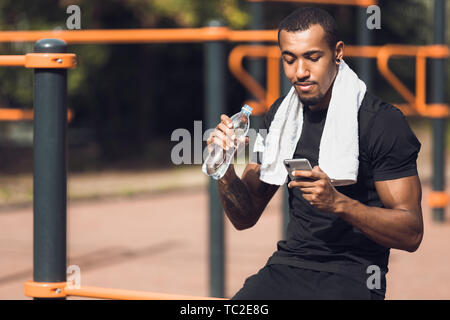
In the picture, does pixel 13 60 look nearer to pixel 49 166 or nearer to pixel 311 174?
pixel 49 166

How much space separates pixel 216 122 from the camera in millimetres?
4406

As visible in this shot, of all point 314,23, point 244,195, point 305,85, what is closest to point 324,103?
point 305,85

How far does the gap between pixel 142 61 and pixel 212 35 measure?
10214mm

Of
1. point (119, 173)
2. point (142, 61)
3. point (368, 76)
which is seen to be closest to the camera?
point (368, 76)

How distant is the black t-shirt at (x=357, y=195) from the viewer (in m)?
2.46

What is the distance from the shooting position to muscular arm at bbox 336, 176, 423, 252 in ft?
7.68

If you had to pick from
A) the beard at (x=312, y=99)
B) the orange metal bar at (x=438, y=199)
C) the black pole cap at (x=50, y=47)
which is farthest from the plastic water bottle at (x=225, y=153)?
the orange metal bar at (x=438, y=199)

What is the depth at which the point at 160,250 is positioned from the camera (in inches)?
258

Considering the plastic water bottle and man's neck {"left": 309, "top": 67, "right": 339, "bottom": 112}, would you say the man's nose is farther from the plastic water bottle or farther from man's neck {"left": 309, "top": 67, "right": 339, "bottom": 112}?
the plastic water bottle

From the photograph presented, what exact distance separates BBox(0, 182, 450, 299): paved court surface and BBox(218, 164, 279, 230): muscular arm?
2365 millimetres

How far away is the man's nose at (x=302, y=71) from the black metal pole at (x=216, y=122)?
6.17 feet

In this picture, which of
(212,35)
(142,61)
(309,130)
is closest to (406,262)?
(212,35)

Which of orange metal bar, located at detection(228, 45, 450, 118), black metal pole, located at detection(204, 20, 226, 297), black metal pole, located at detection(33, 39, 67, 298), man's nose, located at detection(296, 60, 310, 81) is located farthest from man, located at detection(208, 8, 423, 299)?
orange metal bar, located at detection(228, 45, 450, 118)
